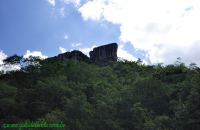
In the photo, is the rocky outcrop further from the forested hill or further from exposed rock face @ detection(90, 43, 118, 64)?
the forested hill

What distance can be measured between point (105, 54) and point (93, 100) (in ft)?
52.8

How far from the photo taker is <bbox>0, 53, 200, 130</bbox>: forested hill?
19641mm

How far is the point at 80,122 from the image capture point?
19.5 m

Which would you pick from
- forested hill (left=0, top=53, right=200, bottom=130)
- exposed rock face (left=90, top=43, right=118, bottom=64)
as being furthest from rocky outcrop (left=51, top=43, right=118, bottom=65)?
forested hill (left=0, top=53, right=200, bottom=130)

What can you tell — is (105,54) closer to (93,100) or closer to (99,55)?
(99,55)

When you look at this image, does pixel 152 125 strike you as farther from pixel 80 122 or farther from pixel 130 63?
pixel 130 63

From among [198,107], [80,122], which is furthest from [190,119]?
[80,122]

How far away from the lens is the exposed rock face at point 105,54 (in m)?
38.2

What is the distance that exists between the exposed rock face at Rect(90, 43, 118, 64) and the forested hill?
10.8 m

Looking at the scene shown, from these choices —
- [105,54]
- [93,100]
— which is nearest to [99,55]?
[105,54]

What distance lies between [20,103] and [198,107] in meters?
10.5

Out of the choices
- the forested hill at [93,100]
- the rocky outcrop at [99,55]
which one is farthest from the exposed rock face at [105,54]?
the forested hill at [93,100]

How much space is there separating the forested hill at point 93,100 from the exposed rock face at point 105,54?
1080cm

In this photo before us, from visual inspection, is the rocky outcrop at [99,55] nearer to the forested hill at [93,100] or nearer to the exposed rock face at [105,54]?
the exposed rock face at [105,54]
